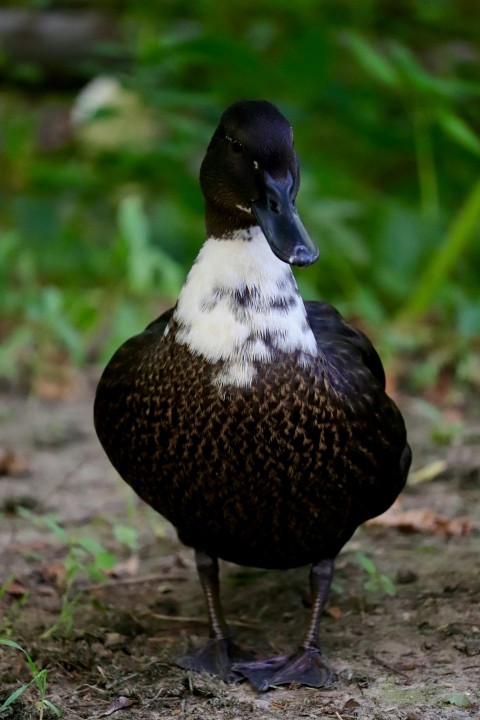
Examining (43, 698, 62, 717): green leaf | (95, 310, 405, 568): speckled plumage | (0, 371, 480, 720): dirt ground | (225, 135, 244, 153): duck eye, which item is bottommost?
(0, 371, 480, 720): dirt ground

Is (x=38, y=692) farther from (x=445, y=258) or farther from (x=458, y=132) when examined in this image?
(x=445, y=258)

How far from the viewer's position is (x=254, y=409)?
2939mm

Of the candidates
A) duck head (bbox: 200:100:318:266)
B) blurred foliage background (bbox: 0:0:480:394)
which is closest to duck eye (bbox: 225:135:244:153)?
duck head (bbox: 200:100:318:266)

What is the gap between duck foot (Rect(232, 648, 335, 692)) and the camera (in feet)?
10.1

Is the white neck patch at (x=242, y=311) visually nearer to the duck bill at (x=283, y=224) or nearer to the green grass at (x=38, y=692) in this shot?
the duck bill at (x=283, y=224)

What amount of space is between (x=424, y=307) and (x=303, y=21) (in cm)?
218

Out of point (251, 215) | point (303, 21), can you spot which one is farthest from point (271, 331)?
point (303, 21)

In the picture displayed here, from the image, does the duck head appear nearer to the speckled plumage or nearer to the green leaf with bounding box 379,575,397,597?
the speckled plumage

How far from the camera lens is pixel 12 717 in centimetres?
279

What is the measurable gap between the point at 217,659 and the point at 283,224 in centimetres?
120

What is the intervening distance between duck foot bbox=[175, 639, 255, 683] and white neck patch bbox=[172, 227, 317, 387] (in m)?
0.80

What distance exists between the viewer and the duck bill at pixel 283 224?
2.88m

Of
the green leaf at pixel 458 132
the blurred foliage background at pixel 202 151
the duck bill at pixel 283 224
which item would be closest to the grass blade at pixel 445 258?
the blurred foliage background at pixel 202 151

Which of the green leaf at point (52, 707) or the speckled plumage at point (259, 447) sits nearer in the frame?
the green leaf at point (52, 707)
